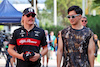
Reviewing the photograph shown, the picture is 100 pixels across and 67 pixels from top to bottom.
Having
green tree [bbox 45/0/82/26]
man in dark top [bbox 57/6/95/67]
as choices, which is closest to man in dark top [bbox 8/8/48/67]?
man in dark top [bbox 57/6/95/67]

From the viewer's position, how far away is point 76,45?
19.1 ft

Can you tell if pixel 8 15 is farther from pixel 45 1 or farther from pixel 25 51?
pixel 45 1

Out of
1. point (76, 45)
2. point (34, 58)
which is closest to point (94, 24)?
point (76, 45)

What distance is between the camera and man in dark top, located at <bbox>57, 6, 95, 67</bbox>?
5789 millimetres

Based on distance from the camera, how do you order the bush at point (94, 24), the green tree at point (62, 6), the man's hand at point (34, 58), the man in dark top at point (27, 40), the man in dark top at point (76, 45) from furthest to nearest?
the green tree at point (62, 6)
the bush at point (94, 24)
the man in dark top at point (76, 45)
the man in dark top at point (27, 40)
the man's hand at point (34, 58)

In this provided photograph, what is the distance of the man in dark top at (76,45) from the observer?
19.0 ft

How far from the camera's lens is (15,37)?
5.74 meters

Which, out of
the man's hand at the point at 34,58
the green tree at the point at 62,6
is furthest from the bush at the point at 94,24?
the green tree at the point at 62,6

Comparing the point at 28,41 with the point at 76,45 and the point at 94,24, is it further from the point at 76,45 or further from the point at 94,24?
the point at 94,24

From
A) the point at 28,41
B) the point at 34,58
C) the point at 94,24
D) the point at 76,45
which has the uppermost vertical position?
the point at 28,41

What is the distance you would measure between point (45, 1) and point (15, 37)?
77.8 meters

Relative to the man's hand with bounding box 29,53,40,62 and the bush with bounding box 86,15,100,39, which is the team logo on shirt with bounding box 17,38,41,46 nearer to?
the man's hand with bounding box 29,53,40,62

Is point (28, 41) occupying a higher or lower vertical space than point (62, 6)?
higher

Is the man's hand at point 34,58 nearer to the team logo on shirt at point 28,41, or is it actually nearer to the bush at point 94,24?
Answer: the team logo on shirt at point 28,41
